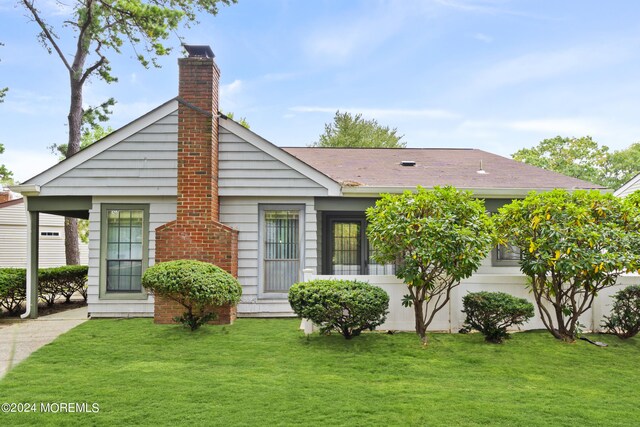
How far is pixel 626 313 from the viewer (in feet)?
25.7

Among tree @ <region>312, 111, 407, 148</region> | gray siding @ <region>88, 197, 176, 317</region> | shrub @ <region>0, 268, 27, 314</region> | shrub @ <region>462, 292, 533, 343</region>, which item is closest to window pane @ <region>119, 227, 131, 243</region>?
gray siding @ <region>88, 197, 176, 317</region>

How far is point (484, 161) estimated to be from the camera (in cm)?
1400

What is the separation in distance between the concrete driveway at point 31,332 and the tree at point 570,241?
24.0 feet

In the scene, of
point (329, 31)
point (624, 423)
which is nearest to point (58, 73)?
point (329, 31)

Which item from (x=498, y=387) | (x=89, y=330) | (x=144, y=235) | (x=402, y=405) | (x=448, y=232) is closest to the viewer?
(x=402, y=405)

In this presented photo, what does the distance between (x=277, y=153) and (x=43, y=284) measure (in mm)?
7211

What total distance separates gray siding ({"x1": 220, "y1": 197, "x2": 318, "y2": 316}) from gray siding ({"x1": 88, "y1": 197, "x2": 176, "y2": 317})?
3.99 feet

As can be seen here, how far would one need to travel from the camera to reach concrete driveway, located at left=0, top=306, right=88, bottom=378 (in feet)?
22.6

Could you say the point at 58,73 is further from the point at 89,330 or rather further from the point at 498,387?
the point at 498,387

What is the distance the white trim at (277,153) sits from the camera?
10.1 metres

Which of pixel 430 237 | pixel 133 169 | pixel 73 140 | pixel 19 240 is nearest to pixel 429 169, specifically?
pixel 430 237

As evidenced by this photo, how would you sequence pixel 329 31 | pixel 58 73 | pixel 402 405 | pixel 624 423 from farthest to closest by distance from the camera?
1. pixel 58 73
2. pixel 329 31
3. pixel 402 405
4. pixel 624 423

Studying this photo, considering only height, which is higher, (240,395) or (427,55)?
(427,55)

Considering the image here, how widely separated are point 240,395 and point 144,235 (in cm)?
601
